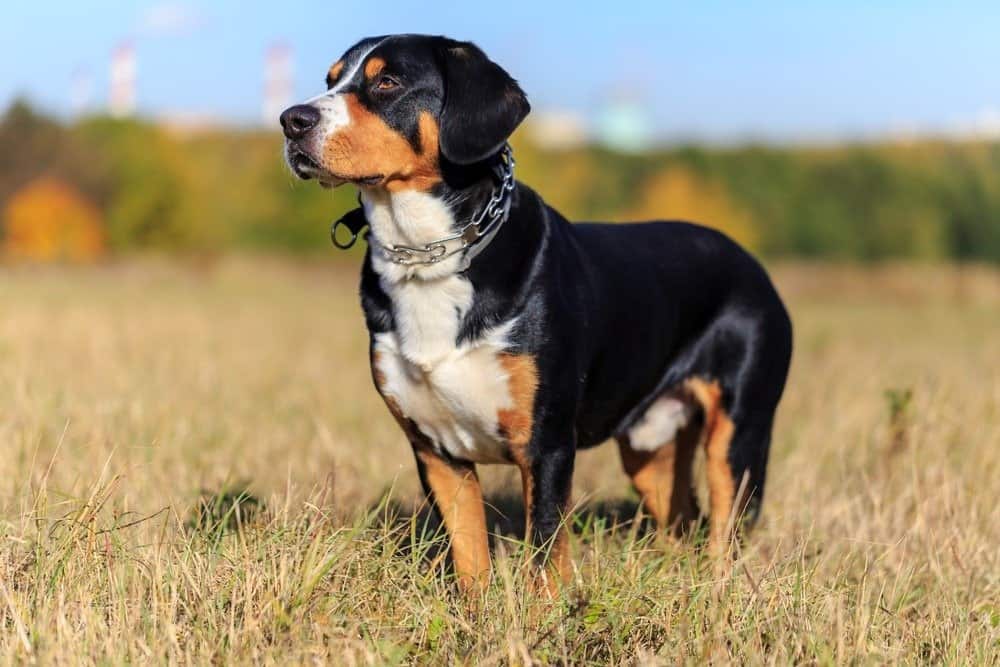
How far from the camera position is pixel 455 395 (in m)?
3.69

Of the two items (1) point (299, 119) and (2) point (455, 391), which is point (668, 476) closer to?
(2) point (455, 391)

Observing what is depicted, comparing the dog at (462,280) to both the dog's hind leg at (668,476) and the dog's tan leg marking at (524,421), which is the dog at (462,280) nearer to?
the dog's tan leg marking at (524,421)

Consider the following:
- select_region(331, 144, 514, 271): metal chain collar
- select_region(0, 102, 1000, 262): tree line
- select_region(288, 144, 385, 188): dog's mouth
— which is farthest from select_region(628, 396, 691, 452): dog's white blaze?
select_region(0, 102, 1000, 262): tree line

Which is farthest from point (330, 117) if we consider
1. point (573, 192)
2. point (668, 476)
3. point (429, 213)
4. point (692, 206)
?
point (573, 192)

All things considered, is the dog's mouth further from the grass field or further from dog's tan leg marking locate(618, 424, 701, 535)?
dog's tan leg marking locate(618, 424, 701, 535)

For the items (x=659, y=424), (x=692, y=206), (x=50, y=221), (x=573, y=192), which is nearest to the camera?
(x=659, y=424)

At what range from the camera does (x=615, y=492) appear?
5.77 metres

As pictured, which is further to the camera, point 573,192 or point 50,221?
point 573,192

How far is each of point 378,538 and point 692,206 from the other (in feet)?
115

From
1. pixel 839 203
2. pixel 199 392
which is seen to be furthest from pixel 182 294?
pixel 839 203

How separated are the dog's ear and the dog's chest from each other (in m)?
0.41

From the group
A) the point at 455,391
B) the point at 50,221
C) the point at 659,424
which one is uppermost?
the point at 455,391

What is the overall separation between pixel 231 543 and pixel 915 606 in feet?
6.89

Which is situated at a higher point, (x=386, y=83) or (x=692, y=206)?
(x=386, y=83)
